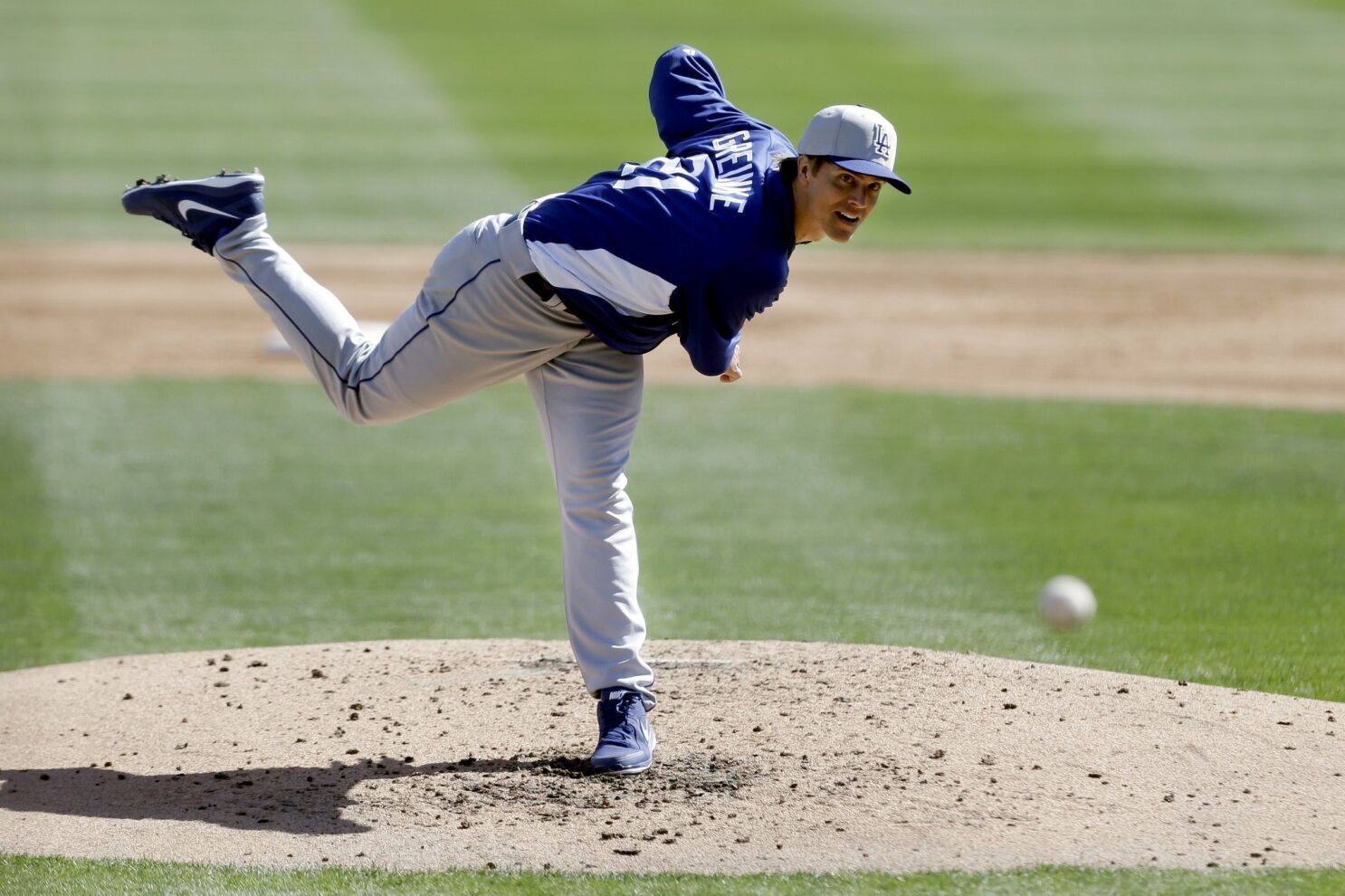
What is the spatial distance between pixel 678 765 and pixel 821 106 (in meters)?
18.8

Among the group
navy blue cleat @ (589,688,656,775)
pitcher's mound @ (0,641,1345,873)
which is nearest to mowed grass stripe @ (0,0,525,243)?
pitcher's mound @ (0,641,1345,873)

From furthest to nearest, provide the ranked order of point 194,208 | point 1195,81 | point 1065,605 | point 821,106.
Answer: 1. point 1195,81
2. point 821,106
3. point 1065,605
4. point 194,208

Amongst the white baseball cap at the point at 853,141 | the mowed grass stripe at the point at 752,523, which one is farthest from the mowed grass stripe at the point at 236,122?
the white baseball cap at the point at 853,141

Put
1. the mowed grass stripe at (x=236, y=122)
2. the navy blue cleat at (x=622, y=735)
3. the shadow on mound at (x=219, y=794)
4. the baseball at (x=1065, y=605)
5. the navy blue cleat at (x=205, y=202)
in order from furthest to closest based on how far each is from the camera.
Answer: the mowed grass stripe at (x=236, y=122) → the baseball at (x=1065, y=605) → the navy blue cleat at (x=205, y=202) → the navy blue cleat at (x=622, y=735) → the shadow on mound at (x=219, y=794)

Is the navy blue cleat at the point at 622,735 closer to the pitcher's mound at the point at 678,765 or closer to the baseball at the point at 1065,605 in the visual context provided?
the pitcher's mound at the point at 678,765

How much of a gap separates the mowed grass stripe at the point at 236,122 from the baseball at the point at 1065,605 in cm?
1175

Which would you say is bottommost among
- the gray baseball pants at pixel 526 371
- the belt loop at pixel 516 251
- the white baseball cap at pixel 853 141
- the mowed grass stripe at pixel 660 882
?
the mowed grass stripe at pixel 660 882

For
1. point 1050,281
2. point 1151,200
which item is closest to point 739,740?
point 1050,281

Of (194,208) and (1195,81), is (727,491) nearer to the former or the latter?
(194,208)

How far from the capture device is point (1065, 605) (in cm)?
610

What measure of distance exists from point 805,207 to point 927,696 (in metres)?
1.61

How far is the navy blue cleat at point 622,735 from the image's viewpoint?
4.48m

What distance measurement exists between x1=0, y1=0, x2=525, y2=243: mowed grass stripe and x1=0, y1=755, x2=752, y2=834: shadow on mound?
12.8 m

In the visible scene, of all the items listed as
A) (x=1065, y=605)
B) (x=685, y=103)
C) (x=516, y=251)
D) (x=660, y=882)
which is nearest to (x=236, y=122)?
(x=1065, y=605)
